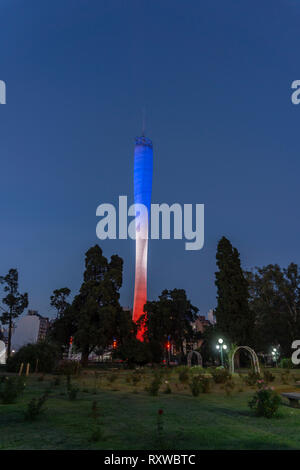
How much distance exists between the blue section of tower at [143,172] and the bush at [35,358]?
1926 inches

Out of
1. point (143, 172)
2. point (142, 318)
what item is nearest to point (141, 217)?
point (143, 172)

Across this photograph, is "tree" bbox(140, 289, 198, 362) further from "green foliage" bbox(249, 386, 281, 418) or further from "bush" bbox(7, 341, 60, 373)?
"green foliage" bbox(249, 386, 281, 418)

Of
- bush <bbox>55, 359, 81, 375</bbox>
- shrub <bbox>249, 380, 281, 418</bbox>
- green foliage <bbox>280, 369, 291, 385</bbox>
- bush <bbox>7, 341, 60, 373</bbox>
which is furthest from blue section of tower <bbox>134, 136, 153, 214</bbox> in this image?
shrub <bbox>249, 380, 281, 418</bbox>

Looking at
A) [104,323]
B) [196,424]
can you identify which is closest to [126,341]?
[104,323]

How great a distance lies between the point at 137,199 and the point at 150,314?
32030mm

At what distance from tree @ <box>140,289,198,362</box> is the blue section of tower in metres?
27.9

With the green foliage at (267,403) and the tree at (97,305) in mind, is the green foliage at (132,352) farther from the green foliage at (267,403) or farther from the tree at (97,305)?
the green foliage at (267,403)

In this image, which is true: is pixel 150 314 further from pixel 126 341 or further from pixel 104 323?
pixel 104 323

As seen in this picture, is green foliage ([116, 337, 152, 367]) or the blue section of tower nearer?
green foliage ([116, 337, 152, 367])

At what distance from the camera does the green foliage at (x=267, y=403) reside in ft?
28.3

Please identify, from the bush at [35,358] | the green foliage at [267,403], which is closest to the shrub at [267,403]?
the green foliage at [267,403]

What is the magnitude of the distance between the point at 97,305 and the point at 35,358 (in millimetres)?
10982

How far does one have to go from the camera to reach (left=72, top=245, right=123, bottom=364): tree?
121ft
